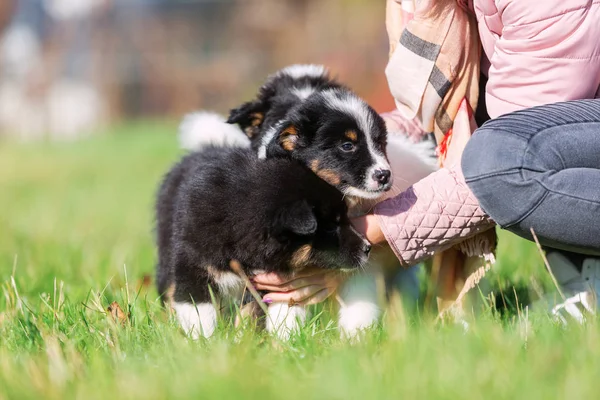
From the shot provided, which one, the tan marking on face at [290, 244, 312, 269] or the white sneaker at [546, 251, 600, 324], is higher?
the tan marking on face at [290, 244, 312, 269]

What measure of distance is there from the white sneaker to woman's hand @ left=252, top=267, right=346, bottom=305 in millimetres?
808

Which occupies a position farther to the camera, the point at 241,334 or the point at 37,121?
the point at 37,121

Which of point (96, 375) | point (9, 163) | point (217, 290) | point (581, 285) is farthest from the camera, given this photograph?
point (9, 163)

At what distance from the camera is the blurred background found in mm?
18453

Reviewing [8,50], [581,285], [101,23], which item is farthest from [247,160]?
[8,50]

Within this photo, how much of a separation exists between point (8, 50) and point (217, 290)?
65.8 feet

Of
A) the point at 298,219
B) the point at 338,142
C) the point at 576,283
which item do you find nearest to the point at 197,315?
the point at 298,219

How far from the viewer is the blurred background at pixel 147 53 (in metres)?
18.5

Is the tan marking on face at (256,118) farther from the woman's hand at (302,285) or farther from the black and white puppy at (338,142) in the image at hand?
the woman's hand at (302,285)

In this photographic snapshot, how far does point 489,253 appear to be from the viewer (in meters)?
3.14

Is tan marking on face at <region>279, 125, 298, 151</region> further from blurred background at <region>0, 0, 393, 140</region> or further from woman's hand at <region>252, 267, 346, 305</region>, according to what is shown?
blurred background at <region>0, 0, 393, 140</region>

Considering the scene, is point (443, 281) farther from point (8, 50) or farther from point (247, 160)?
point (8, 50)

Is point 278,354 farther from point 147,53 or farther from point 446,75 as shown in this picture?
point 147,53

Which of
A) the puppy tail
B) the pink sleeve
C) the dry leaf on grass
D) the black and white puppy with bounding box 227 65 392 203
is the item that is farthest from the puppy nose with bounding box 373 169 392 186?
the dry leaf on grass
